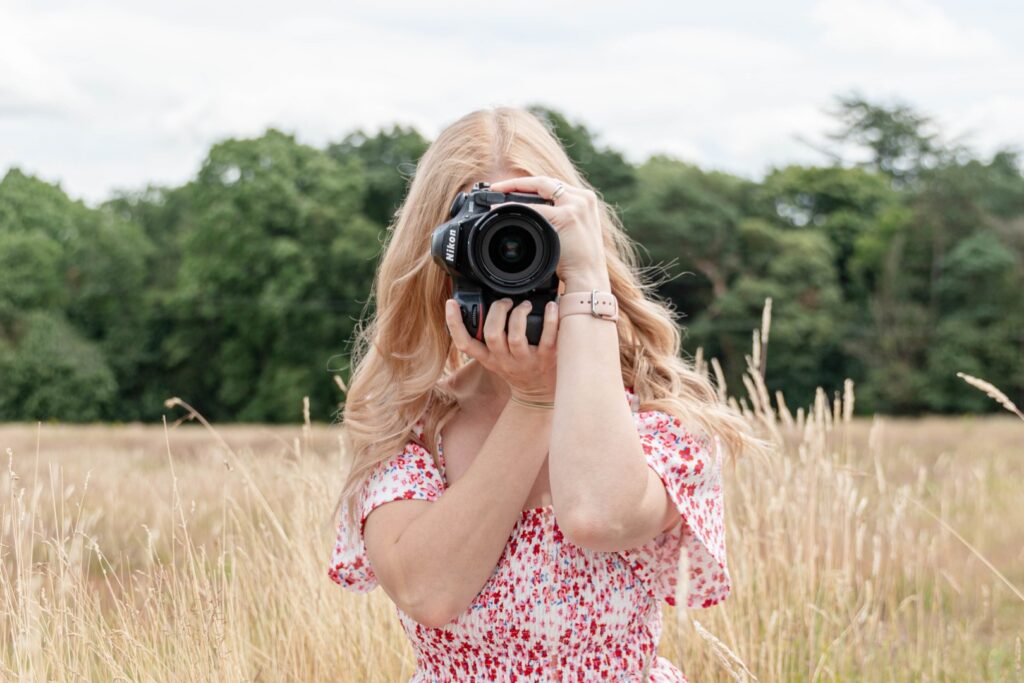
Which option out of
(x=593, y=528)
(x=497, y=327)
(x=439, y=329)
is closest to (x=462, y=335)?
(x=497, y=327)

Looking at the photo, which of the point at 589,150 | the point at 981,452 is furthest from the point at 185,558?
the point at 589,150

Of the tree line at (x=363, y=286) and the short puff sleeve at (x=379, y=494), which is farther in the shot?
the tree line at (x=363, y=286)

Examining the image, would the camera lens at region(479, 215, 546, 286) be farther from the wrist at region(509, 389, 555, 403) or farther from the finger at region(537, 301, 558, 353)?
the wrist at region(509, 389, 555, 403)

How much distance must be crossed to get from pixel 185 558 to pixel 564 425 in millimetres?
1255

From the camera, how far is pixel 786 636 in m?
3.12

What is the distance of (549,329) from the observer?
1.78 metres

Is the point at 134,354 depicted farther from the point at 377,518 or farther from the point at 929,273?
the point at 377,518

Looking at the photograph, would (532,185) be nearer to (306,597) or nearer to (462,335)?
(462,335)

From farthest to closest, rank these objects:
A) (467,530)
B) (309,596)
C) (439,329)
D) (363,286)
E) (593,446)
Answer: (363,286) < (309,596) < (439,329) < (467,530) < (593,446)

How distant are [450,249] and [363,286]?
31840mm

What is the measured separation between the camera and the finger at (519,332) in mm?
1770

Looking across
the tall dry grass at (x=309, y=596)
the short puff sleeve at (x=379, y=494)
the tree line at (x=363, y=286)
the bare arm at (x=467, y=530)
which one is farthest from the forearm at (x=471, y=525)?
the tree line at (x=363, y=286)

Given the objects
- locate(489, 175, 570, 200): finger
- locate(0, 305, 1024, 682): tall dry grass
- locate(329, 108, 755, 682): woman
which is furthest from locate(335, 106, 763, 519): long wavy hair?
locate(0, 305, 1024, 682): tall dry grass

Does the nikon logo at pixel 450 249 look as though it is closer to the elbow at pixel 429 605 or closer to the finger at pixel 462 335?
the finger at pixel 462 335
